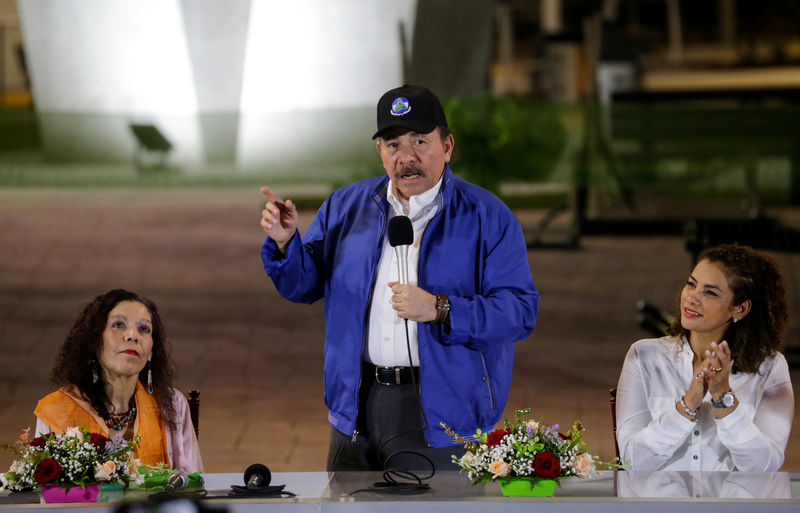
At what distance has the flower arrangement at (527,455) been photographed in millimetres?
2674

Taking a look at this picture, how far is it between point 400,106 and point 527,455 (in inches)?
37.9

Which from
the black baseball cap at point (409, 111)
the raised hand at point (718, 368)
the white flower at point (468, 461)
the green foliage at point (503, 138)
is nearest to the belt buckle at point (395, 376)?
the white flower at point (468, 461)

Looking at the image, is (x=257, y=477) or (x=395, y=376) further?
(x=395, y=376)

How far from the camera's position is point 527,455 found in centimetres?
269

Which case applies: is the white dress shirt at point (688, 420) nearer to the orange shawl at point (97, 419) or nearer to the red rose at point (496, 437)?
the red rose at point (496, 437)

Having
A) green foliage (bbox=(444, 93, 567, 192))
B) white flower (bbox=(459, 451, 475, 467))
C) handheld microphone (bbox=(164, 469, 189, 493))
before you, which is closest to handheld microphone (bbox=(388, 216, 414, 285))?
white flower (bbox=(459, 451, 475, 467))

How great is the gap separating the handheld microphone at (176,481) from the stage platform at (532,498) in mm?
70


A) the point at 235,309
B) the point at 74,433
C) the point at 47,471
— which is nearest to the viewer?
the point at 47,471

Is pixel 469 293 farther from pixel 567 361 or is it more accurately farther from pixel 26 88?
pixel 26 88

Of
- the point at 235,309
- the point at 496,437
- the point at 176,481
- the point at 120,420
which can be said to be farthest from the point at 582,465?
the point at 235,309

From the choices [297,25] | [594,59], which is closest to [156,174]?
[297,25]

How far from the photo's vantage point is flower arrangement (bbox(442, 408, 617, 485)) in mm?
2674

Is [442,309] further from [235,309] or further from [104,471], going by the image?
[235,309]

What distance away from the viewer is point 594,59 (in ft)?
49.3
